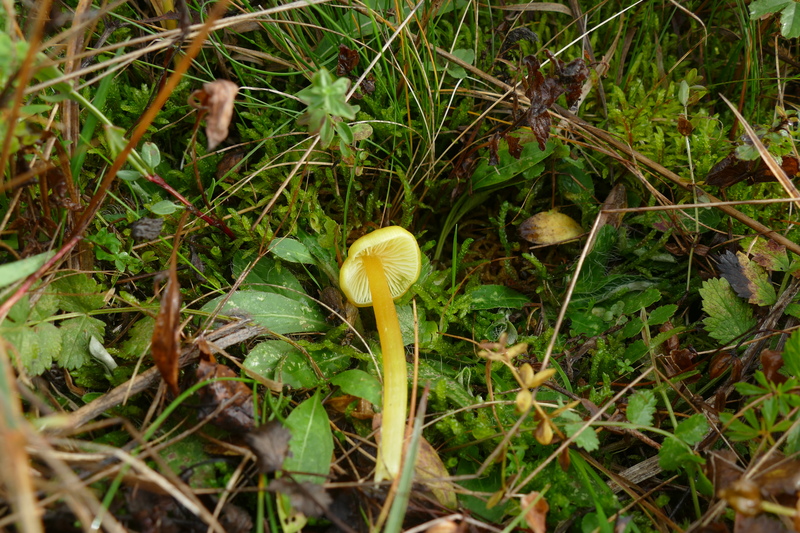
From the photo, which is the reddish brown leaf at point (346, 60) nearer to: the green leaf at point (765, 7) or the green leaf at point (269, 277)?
the green leaf at point (269, 277)

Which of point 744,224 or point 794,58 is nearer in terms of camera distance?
point 744,224

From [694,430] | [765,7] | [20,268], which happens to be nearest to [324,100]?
[20,268]

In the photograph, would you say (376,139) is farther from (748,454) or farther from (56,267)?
(748,454)

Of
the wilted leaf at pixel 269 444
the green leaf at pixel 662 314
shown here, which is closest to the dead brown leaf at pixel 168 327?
the wilted leaf at pixel 269 444

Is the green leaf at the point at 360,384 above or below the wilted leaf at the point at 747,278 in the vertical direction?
below

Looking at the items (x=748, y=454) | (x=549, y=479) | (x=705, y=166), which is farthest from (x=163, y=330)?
(x=705, y=166)

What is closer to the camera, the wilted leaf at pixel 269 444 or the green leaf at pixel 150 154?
the wilted leaf at pixel 269 444

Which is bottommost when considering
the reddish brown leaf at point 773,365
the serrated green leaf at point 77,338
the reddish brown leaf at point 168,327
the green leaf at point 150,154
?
the reddish brown leaf at point 773,365
